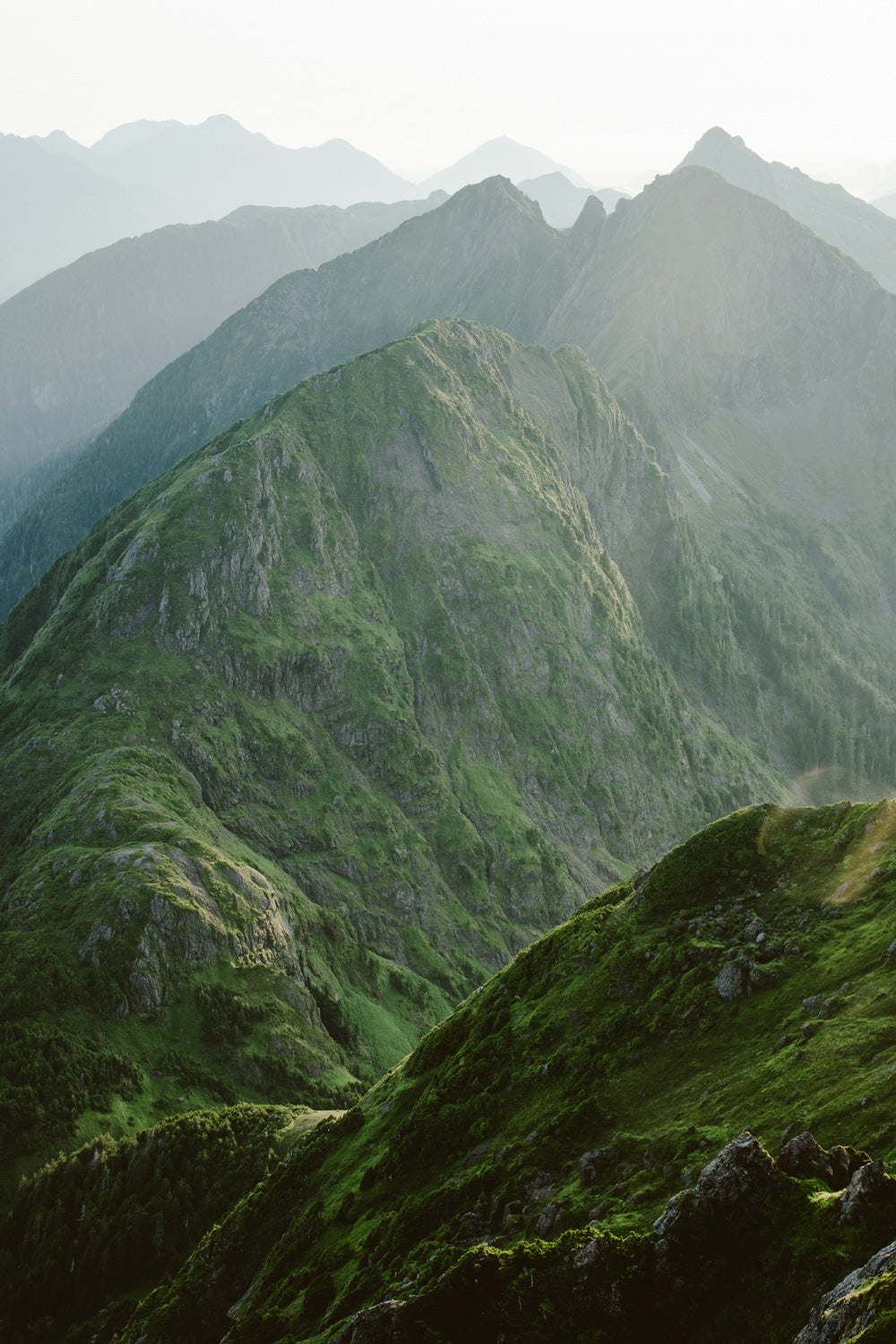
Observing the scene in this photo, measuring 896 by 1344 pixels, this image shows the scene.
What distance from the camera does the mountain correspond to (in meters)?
28.9

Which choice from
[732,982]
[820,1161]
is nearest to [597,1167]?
[732,982]

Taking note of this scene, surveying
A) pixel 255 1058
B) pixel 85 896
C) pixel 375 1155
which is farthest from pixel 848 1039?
pixel 85 896

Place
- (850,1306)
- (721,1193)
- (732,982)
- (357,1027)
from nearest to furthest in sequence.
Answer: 1. (850,1306)
2. (721,1193)
3. (732,982)
4. (357,1027)

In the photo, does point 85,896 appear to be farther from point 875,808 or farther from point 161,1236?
point 875,808

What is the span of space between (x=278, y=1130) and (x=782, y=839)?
55.5 meters

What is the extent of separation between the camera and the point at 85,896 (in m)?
110

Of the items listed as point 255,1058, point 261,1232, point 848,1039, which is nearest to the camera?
point 848,1039

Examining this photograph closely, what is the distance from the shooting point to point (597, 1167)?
4150 cm

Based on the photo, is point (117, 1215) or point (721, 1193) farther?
point (117, 1215)

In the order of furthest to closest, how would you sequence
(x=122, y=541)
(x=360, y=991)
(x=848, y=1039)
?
(x=122, y=541)
(x=360, y=991)
(x=848, y=1039)

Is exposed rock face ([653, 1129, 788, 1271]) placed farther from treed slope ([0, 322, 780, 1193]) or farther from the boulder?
treed slope ([0, 322, 780, 1193])

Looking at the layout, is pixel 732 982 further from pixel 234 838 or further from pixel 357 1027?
pixel 234 838

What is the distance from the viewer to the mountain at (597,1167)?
94.9ft

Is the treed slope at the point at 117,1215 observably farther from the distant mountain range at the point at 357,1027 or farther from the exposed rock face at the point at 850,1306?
the exposed rock face at the point at 850,1306
